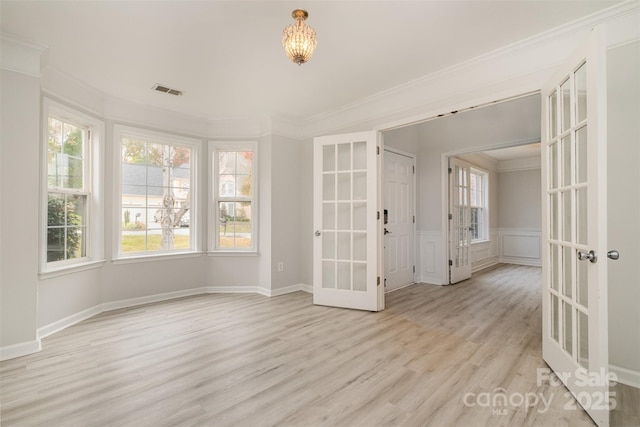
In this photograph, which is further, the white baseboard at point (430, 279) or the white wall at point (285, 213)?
the white baseboard at point (430, 279)

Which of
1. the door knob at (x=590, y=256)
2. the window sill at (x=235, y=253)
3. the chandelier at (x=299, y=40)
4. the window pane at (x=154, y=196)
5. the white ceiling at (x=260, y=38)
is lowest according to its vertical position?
the window sill at (x=235, y=253)

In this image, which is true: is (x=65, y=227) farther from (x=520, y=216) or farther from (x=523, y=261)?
(x=520, y=216)

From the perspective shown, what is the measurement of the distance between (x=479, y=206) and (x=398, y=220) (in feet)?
10.8

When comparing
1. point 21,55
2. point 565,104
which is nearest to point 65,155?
point 21,55

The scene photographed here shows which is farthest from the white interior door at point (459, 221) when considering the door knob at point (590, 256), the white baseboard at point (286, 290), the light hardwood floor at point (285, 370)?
the door knob at point (590, 256)

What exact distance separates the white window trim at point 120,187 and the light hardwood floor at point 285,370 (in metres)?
0.76

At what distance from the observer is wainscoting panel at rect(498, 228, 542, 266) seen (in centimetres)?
718

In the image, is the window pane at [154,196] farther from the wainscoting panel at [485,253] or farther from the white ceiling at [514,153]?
the white ceiling at [514,153]

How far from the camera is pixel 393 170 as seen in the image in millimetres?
4809

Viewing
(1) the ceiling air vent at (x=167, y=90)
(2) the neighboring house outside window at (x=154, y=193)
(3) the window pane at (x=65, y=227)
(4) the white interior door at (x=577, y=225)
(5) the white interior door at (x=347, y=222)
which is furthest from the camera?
(2) the neighboring house outside window at (x=154, y=193)

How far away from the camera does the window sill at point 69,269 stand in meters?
2.90

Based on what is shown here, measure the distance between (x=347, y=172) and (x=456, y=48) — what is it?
173cm

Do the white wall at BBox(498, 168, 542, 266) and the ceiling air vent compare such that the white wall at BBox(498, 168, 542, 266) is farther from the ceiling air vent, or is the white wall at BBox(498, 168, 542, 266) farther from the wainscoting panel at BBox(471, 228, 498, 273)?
the ceiling air vent

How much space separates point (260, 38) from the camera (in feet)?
8.21
